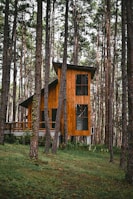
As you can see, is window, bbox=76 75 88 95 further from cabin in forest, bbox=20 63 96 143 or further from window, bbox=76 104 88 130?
window, bbox=76 104 88 130

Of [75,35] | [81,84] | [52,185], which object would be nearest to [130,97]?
[52,185]

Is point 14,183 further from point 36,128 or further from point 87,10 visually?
point 87,10

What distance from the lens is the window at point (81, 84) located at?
27.5 m

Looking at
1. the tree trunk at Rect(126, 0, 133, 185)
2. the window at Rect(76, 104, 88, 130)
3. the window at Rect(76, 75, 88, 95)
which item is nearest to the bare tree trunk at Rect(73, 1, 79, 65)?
the window at Rect(76, 75, 88, 95)

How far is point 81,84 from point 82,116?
125 inches

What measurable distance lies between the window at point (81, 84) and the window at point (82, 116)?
1327 millimetres

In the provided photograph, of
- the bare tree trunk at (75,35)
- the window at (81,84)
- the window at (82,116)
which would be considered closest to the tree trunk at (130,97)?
the window at (82,116)

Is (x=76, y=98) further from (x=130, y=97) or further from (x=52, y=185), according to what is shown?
(x=52, y=185)

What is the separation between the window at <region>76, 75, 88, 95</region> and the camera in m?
27.5

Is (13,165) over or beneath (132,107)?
beneath

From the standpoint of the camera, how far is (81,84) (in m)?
27.6

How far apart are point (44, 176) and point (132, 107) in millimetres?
4297

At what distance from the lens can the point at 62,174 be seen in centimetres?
1091

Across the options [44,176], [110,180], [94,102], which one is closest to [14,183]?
[44,176]
